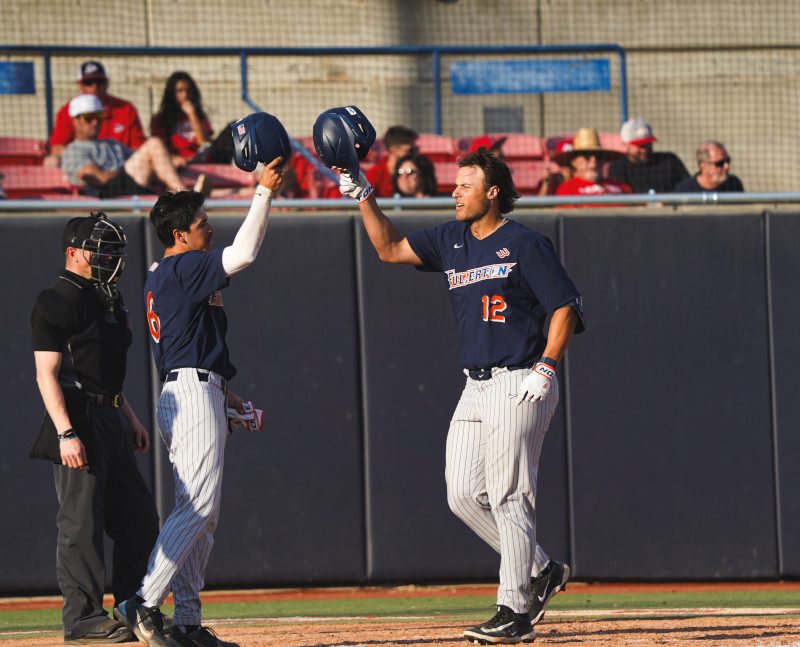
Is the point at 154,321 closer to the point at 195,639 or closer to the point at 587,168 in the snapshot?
the point at 195,639

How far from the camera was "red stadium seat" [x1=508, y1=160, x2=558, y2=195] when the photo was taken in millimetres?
8328

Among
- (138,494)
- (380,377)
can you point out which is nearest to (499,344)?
(138,494)

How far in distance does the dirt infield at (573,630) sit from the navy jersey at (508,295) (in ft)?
3.88

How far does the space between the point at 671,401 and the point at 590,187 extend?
181 cm

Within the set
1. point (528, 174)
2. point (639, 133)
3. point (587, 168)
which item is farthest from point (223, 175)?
point (639, 133)

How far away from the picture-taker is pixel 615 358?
6465 mm

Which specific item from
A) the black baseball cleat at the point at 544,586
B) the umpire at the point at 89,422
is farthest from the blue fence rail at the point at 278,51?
the black baseball cleat at the point at 544,586

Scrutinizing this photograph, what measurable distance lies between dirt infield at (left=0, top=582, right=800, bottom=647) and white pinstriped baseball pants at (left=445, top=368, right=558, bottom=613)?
0.36 metres

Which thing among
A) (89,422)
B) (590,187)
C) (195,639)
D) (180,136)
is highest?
(180,136)

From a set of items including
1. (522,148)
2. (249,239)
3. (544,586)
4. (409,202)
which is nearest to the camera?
(249,239)

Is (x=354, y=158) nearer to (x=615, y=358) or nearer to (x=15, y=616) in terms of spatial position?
(x=615, y=358)

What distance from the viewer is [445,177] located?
8.03m

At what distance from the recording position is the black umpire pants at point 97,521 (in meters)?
4.51

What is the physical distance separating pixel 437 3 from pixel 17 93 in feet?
17.1
